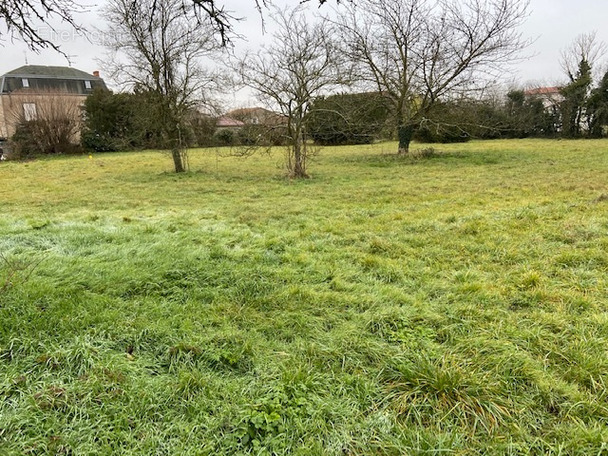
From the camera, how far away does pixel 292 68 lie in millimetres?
9141

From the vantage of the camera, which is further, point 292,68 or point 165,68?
point 165,68

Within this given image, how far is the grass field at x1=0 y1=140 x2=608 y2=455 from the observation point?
1652 millimetres

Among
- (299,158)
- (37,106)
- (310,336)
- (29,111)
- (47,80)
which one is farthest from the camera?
(47,80)

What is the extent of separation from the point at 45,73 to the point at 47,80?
0.64 m

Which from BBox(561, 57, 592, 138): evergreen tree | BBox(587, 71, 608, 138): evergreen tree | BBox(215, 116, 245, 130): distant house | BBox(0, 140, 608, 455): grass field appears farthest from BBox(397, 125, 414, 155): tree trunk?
BBox(587, 71, 608, 138): evergreen tree

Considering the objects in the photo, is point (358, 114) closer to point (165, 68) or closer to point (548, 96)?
point (165, 68)

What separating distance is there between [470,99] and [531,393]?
14.6 m

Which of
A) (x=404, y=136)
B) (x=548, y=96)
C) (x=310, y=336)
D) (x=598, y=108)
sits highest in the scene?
(x=548, y=96)

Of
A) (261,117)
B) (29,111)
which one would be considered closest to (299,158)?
(261,117)

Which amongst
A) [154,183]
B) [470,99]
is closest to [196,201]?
[154,183]

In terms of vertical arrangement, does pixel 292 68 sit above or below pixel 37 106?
below

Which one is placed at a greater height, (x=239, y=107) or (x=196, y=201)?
(x=239, y=107)

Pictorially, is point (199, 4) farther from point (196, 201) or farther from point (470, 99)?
point (470, 99)

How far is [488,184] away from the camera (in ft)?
27.1
